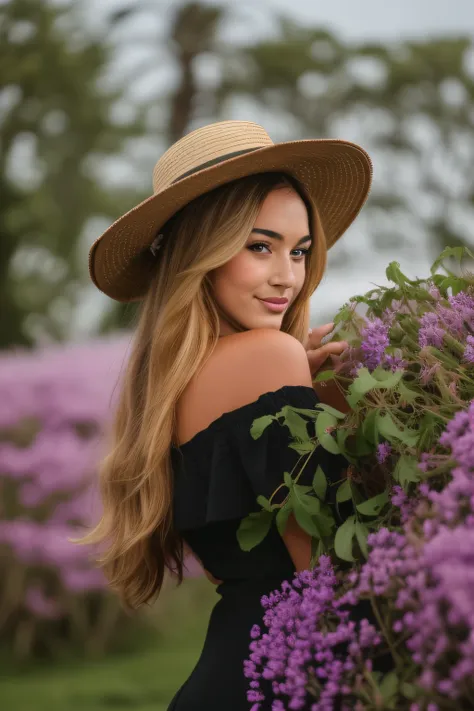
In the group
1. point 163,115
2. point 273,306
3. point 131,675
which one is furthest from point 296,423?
point 163,115

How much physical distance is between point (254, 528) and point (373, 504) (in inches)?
15.9

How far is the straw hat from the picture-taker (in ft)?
7.74

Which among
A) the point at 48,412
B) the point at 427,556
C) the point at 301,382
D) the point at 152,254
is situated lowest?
the point at 427,556

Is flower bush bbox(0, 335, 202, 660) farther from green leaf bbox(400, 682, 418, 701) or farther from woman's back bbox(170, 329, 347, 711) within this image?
green leaf bbox(400, 682, 418, 701)

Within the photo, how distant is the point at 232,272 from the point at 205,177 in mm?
245

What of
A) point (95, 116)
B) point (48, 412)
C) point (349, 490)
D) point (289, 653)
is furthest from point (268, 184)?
point (95, 116)

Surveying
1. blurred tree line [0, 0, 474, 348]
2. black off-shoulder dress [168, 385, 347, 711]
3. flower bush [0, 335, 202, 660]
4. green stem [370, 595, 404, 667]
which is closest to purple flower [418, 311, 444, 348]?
black off-shoulder dress [168, 385, 347, 711]

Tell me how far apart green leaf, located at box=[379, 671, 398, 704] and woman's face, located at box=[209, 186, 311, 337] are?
3.85 feet

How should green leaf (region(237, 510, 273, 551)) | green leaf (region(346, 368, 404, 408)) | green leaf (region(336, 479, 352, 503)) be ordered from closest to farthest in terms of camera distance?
green leaf (region(346, 368, 404, 408))
green leaf (region(336, 479, 352, 503))
green leaf (region(237, 510, 273, 551))

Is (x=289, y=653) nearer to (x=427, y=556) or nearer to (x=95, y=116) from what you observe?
(x=427, y=556)

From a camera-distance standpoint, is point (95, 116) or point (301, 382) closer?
point (301, 382)

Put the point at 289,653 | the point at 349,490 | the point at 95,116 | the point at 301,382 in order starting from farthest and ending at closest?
1. the point at 95,116
2. the point at 301,382
3. the point at 349,490
4. the point at 289,653

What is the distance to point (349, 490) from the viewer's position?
1.72 m

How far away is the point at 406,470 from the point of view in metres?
1.52
